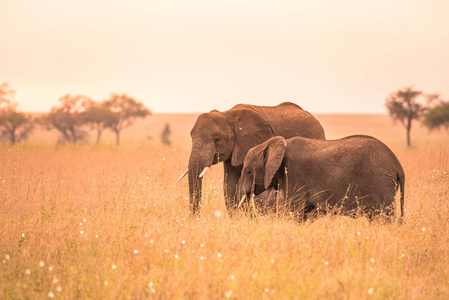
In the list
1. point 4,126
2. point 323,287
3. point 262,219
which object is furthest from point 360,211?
point 4,126

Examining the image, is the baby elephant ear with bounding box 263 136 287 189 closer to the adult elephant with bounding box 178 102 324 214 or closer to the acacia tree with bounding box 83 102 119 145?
the adult elephant with bounding box 178 102 324 214

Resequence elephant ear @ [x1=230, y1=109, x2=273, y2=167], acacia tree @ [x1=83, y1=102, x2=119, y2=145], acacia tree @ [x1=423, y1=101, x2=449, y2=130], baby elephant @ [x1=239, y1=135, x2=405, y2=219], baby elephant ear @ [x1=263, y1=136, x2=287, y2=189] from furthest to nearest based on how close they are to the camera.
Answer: acacia tree @ [x1=83, y1=102, x2=119, y2=145] < acacia tree @ [x1=423, y1=101, x2=449, y2=130] < elephant ear @ [x1=230, y1=109, x2=273, y2=167] < baby elephant ear @ [x1=263, y1=136, x2=287, y2=189] < baby elephant @ [x1=239, y1=135, x2=405, y2=219]

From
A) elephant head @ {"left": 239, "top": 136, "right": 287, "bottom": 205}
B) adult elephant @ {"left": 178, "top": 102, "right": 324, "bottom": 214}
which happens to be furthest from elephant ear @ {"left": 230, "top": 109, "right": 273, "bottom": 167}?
elephant head @ {"left": 239, "top": 136, "right": 287, "bottom": 205}

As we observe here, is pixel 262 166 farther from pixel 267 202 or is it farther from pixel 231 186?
pixel 231 186

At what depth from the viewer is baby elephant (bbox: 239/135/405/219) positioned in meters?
8.10

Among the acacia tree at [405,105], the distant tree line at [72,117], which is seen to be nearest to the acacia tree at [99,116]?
the distant tree line at [72,117]

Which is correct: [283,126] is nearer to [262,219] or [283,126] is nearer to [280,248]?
[262,219]

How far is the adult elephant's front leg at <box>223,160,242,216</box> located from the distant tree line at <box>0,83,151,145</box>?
1544 inches

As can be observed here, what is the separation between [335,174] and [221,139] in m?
2.92

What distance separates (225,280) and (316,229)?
2.90 meters

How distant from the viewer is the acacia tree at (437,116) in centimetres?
4519

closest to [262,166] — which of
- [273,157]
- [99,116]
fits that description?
[273,157]

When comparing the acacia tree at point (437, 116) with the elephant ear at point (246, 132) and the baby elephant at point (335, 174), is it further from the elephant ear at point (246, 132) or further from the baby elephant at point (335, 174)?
the baby elephant at point (335, 174)

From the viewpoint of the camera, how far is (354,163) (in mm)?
8125
